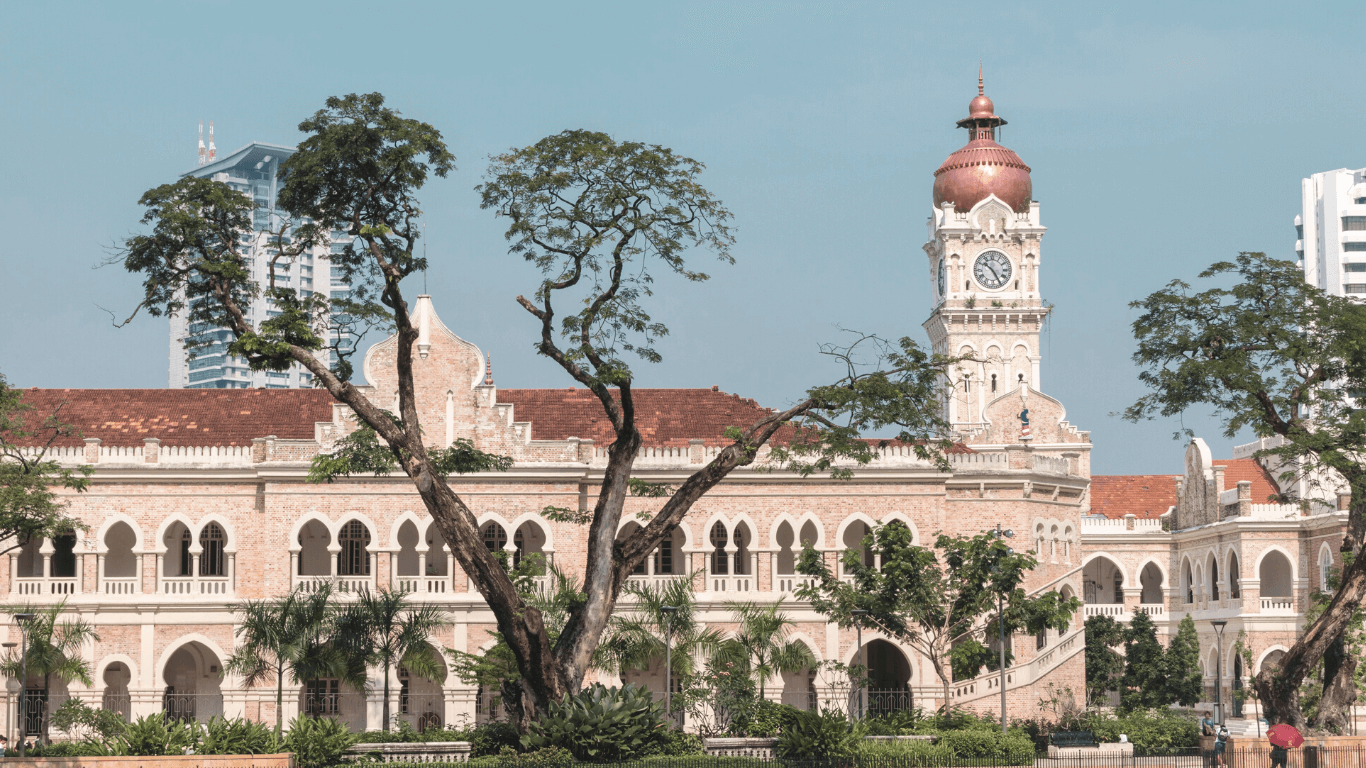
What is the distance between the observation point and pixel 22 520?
3328 cm

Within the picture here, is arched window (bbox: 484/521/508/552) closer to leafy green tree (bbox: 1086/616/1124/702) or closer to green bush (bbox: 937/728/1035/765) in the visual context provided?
green bush (bbox: 937/728/1035/765)

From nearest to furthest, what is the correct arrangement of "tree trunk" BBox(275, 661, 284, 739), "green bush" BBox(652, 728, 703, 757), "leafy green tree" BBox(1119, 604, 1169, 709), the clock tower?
"green bush" BBox(652, 728, 703, 757)
"tree trunk" BBox(275, 661, 284, 739)
"leafy green tree" BBox(1119, 604, 1169, 709)
the clock tower

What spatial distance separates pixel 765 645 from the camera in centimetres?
4041

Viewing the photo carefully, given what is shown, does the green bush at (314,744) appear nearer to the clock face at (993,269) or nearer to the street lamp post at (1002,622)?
the street lamp post at (1002,622)

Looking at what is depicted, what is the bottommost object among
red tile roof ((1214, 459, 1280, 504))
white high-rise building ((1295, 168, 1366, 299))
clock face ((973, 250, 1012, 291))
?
red tile roof ((1214, 459, 1280, 504))

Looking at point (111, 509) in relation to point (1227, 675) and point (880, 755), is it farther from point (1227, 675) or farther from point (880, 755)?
point (1227, 675)

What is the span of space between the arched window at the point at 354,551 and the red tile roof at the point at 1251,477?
34.5 metres

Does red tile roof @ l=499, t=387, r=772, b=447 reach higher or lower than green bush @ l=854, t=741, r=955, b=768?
higher

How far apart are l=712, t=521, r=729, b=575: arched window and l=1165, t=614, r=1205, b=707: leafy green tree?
20.5 metres

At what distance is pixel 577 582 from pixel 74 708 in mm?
12641

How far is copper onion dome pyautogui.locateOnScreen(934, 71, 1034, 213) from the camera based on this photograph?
89.3m

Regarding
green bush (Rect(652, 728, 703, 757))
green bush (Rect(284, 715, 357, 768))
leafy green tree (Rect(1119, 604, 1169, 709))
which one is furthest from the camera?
leafy green tree (Rect(1119, 604, 1169, 709))

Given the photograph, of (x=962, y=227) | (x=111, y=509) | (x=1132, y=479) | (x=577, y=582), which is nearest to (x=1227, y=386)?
(x=577, y=582)

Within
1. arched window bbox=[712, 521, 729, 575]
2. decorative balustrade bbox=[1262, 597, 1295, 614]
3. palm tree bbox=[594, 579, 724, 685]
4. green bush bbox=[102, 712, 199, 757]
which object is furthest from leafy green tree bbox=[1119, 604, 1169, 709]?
green bush bbox=[102, 712, 199, 757]
